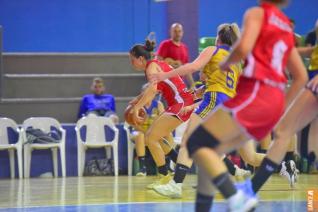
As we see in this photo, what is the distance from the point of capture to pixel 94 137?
14.3 meters

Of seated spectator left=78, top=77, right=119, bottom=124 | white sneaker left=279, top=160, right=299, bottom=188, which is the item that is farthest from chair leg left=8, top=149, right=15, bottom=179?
white sneaker left=279, top=160, right=299, bottom=188

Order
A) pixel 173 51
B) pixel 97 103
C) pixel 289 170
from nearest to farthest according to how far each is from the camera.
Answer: pixel 289 170
pixel 173 51
pixel 97 103

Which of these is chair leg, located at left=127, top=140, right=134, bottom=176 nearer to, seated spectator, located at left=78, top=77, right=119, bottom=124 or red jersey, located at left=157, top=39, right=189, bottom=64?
seated spectator, located at left=78, top=77, right=119, bottom=124

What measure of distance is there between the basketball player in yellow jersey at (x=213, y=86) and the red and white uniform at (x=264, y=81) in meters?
2.26

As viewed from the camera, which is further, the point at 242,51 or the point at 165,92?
the point at 165,92

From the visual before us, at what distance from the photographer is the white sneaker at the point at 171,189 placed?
367 inches

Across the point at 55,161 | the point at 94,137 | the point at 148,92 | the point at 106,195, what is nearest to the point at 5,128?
the point at 55,161

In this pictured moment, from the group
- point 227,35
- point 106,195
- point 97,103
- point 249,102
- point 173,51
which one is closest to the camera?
point 249,102

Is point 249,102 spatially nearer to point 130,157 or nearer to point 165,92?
point 165,92

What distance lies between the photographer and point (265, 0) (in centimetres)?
554

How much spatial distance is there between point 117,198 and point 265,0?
4615mm

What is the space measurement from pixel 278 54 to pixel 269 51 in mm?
76

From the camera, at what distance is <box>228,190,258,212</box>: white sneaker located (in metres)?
5.33

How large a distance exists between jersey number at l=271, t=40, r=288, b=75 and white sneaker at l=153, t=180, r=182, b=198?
4043 millimetres
